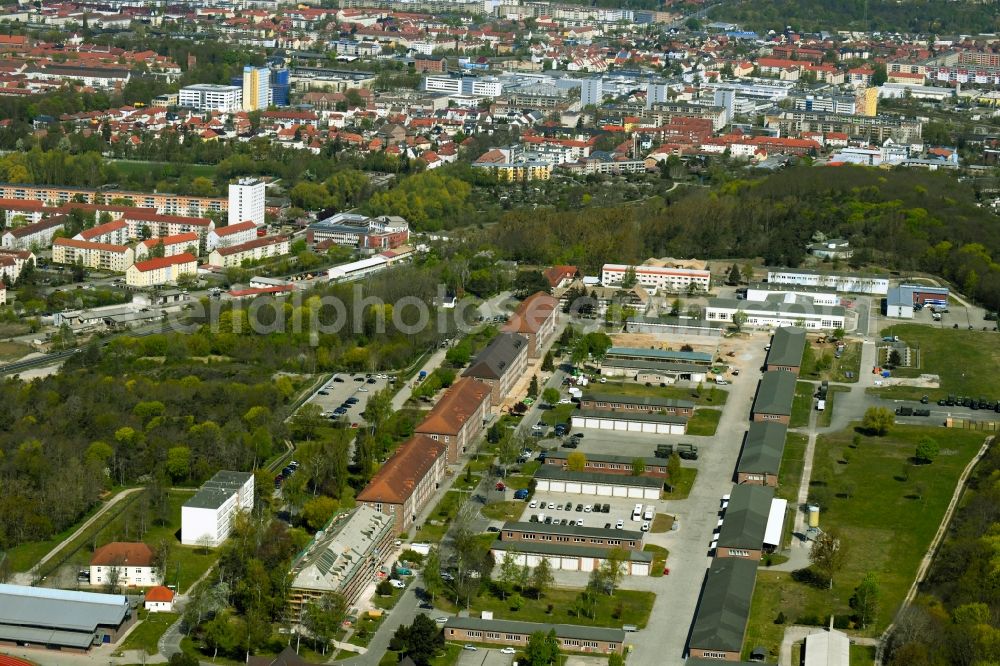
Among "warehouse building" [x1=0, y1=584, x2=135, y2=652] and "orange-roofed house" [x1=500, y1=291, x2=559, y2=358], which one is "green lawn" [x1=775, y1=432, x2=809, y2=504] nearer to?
"orange-roofed house" [x1=500, y1=291, x2=559, y2=358]

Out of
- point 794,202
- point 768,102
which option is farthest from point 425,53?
point 794,202

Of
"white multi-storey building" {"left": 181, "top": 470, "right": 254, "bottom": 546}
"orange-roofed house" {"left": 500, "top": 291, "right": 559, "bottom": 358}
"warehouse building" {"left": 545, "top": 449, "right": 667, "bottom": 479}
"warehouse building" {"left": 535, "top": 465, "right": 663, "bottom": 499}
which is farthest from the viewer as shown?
"orange-roofed house" {"left": 500, "top": 291, "right": 559, "bottom": 358}

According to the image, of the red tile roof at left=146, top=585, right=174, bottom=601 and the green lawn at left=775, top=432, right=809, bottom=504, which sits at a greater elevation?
the green lawn at left=775, top=432, right=809, bottom=504

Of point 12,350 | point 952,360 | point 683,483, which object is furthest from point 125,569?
point 952,360

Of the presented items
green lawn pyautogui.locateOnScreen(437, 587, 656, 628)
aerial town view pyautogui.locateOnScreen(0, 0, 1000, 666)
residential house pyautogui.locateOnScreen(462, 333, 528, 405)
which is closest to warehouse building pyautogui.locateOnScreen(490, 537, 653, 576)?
aerial town view pyautogui.locateOnScreen(0, 0, 1000, 666)

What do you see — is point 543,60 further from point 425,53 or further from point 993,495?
point 993,495

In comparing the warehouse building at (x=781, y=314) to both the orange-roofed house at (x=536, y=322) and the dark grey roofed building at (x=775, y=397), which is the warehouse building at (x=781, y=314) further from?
the dark grey roofed building at (x=775, y=397)
